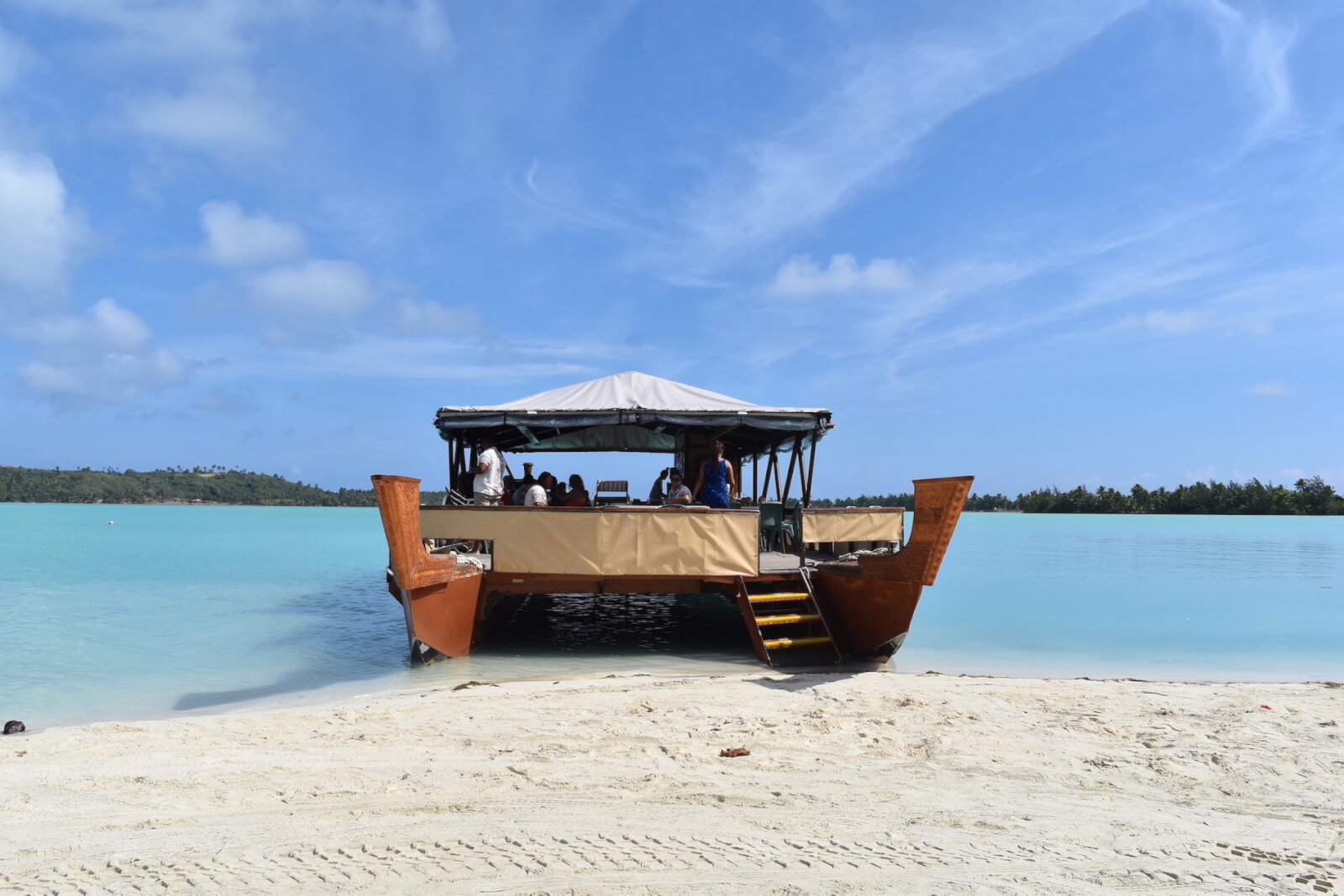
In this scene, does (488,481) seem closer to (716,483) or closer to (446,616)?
(446,616)

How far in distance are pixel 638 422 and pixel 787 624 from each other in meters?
2.87

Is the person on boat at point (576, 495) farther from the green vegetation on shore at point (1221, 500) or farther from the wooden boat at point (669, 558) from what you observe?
the green vegetation on shore at point (1221, 500)

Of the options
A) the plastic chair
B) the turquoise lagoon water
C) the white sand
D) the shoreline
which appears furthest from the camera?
the plastic chair

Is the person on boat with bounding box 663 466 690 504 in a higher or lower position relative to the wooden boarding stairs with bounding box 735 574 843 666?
higher

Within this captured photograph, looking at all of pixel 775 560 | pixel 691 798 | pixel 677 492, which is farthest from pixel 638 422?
pixel 691 798

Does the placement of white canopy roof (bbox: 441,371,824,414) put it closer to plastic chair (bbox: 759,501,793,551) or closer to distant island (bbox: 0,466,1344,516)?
plastic chair (bbox: 759,501,793,551)

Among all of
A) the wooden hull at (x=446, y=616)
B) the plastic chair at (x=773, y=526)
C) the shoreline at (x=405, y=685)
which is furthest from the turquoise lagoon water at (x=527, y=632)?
the plastic chair at (x=773, y=526)

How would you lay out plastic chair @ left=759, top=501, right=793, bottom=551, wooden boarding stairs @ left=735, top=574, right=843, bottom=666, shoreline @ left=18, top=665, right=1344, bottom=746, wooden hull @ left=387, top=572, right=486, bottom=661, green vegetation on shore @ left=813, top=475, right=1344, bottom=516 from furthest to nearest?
green vegetation on shore @ left=813, top=475, right=1344, bottom=516 → plastic chair @ left=759, top=501, right=793, bottom=551 → wooden boarding stairs @ left=735, top=574, right=843, bottom=666 → wooden hull @ left=387, top=572, right=486, bottom=661 → shoreline @ left=18, top=665, right=1344, bottom=746

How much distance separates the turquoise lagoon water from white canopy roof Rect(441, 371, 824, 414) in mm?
2884

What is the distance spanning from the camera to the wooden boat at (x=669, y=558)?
293 inches

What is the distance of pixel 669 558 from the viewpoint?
841 centimetres

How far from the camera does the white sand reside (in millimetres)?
3100

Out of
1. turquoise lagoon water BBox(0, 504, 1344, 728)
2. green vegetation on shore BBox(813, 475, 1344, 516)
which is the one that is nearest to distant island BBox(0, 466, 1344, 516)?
green vegetation on shore BBox(813, 475, 1344, 516)

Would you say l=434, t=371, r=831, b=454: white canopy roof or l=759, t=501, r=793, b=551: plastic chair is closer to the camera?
l=434, t=371, r=831, b=454: white canopy roof
